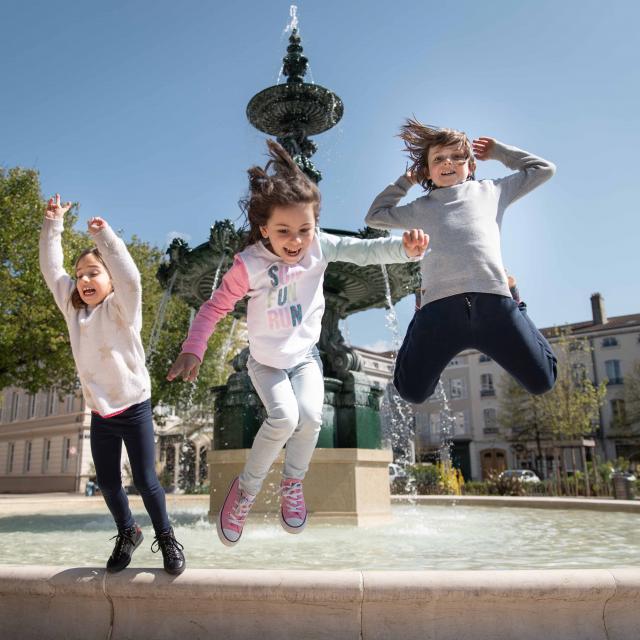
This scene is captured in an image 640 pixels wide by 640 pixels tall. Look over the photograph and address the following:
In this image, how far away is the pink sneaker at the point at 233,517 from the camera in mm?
3449

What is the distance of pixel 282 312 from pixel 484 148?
5.51 feet

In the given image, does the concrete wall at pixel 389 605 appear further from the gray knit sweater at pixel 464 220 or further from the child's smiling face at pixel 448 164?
the child's smiling face at pixel 448 164

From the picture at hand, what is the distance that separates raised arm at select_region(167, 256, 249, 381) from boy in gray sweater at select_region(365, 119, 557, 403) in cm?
91

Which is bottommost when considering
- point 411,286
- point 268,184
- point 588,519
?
point 588,519

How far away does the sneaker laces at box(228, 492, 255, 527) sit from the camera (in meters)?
3.49

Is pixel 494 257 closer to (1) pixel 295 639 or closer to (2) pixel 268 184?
(2) pixel 268 184

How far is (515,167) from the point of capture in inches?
152

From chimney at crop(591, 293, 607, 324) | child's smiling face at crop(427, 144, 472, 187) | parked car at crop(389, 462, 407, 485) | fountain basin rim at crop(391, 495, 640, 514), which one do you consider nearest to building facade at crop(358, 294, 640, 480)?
chimney at crop(591, 293, 607, 324)

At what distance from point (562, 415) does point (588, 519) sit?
952 inches

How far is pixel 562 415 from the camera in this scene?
106ft

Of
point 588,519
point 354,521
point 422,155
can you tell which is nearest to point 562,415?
point 588,519

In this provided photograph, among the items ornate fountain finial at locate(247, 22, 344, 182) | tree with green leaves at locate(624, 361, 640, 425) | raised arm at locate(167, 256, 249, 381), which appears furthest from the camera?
tree with green leaves at locate(624, 361, 640, 425)

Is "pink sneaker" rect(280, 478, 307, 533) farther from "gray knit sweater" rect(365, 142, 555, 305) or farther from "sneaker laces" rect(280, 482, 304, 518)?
"gray knit sweater" rect(365, 142, 555, 305)

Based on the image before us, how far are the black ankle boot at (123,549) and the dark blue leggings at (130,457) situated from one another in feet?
0.16
